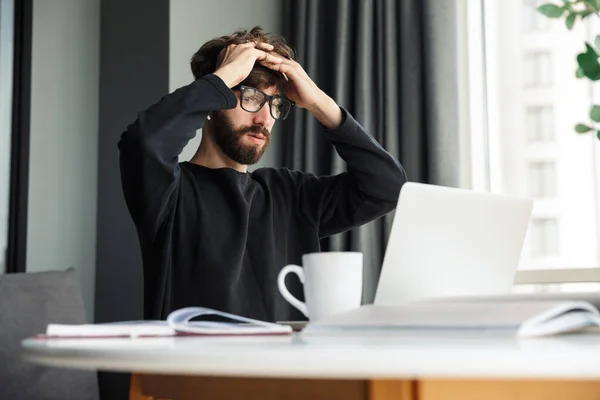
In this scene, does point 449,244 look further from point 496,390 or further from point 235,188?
point 235,188

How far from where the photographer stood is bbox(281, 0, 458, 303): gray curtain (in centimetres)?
284

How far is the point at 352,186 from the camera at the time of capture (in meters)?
2.08

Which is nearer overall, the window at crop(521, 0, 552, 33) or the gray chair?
the gray chair

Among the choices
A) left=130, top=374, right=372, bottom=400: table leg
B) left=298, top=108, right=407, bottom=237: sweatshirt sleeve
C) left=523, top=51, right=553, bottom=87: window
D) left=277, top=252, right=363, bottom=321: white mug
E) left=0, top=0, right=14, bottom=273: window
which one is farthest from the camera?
left=523, top=51, right=553, bottom=87: window

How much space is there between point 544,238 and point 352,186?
1047 millimetres

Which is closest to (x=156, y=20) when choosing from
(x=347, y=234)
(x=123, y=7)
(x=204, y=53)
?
(x=123, y=7)

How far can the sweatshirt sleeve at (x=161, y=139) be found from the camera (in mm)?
1682

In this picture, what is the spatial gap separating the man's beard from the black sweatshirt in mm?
54

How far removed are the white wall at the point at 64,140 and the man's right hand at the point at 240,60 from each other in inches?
42.5

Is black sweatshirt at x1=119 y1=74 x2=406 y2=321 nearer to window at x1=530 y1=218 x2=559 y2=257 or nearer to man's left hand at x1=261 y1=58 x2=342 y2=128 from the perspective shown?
man's left hand at x1=261 y1=58 x2=342 y2=128

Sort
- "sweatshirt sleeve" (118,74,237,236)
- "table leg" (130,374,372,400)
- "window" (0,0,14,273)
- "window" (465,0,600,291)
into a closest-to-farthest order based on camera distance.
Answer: "table leg" (130,374,372,400)
"sweatshirt sleeve" (118,74,237,236)
"window" (0,0,14,273)
"window" (465,0,600,291)

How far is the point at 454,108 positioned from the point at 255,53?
1189 mm

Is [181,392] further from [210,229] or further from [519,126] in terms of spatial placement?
[519,126]

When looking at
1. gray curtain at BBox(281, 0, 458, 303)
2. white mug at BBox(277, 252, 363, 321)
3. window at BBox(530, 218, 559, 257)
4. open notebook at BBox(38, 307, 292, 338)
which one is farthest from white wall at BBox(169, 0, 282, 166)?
open notebook at BBox(38, 307, 292, 338)
